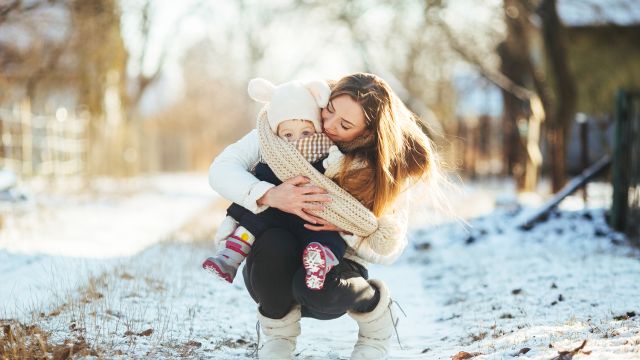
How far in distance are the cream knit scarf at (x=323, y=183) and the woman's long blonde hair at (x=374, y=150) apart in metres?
0.08

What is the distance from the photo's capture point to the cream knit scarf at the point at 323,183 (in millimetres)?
3283

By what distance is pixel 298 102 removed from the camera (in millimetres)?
3287

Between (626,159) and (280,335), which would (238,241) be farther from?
(626,159)

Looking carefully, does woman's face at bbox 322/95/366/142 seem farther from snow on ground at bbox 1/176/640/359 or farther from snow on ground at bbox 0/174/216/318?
snow on ground at bbox 0/174/216/318

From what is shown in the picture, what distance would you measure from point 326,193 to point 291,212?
0.18 m

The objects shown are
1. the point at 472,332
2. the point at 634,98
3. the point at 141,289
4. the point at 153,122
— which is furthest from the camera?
the point at 153,122

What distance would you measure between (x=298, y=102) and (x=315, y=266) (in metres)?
0.72

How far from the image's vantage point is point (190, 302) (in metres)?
4.83

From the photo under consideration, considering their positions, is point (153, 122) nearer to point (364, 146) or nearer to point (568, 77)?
point (568, 77)

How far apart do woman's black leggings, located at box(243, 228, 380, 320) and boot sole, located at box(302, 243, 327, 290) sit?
127 millimetres

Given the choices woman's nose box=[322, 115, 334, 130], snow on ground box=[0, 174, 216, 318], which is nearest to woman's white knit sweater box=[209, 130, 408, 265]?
woman's nose box=[322, 115, 334, 130]

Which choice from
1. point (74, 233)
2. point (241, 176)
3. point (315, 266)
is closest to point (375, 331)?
point (315, 266)

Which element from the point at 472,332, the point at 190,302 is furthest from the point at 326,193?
the point at 190,302

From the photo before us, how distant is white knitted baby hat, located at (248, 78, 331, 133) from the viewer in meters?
3.29
